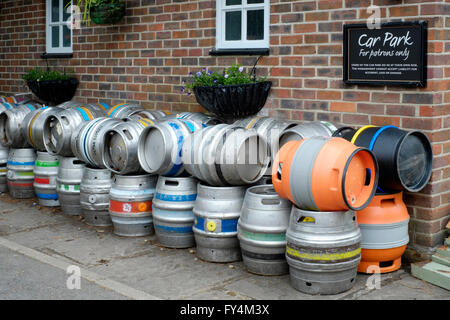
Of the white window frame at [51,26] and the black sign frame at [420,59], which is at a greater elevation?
the white window frame at [51,26]

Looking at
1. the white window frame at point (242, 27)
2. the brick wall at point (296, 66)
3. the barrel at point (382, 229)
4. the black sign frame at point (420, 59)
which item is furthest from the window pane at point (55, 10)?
the barrel at point (382, 229)

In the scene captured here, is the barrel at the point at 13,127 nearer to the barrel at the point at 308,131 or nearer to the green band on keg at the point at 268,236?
the barrel at the point at 308,131

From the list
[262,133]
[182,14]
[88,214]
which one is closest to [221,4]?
[182,14]

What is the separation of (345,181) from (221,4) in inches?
135

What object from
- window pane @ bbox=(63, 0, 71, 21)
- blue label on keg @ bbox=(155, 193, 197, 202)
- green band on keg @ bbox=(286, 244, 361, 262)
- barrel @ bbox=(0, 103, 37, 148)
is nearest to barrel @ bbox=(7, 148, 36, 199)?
barrel @ bbox=(0, 103, 37, 148)

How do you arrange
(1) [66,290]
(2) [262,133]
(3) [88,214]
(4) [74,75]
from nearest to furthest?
(1) [66,290], (2) [262,133], (3) [88,214], (4) [74,75]

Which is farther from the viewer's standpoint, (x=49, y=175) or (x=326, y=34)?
(x=49, y=175)

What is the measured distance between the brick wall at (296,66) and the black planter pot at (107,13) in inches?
5.5

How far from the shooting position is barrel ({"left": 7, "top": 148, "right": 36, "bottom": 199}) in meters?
8.04

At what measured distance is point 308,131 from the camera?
226 inches

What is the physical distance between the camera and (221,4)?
7.28m

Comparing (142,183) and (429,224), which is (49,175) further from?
(429,224)

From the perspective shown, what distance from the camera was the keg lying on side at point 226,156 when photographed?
5.48 meters

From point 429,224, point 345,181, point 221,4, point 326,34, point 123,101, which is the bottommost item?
point 429,224
